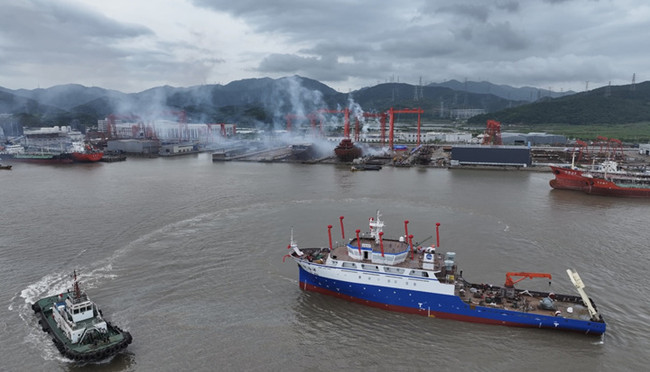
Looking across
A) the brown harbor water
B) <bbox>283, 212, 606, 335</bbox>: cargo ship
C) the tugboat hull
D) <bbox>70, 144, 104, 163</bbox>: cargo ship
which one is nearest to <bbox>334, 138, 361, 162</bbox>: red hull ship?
the brown harbor water

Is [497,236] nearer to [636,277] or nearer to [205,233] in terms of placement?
[636,277]

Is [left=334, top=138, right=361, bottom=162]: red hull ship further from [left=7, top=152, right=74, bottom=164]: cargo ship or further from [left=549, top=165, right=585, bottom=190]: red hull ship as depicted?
[left=7, top=152, right=74, bottom=164]: cargo ship

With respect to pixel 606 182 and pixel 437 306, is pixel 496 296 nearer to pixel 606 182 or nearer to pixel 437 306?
pixel 437 306

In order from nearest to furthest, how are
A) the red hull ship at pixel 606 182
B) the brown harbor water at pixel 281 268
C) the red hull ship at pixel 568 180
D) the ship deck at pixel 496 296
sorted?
the brown harbor water at pixel 281 268
the ship deck at pixel 496 296
the red hull ship at pixel 606 182
the red hull ship at pixel 568 180

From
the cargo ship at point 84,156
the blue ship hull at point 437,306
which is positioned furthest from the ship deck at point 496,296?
the cargo ship at point 84,156

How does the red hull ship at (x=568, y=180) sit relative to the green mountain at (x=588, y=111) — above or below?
below

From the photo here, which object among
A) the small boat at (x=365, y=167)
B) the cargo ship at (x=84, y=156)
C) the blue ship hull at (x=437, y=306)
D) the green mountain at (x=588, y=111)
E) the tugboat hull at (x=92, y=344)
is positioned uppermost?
the green mountain at (x=588, y=111)

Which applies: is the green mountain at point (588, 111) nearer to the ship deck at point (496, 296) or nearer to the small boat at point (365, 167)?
the small boat at point (365, 167)

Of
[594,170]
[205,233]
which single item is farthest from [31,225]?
[594,170]
